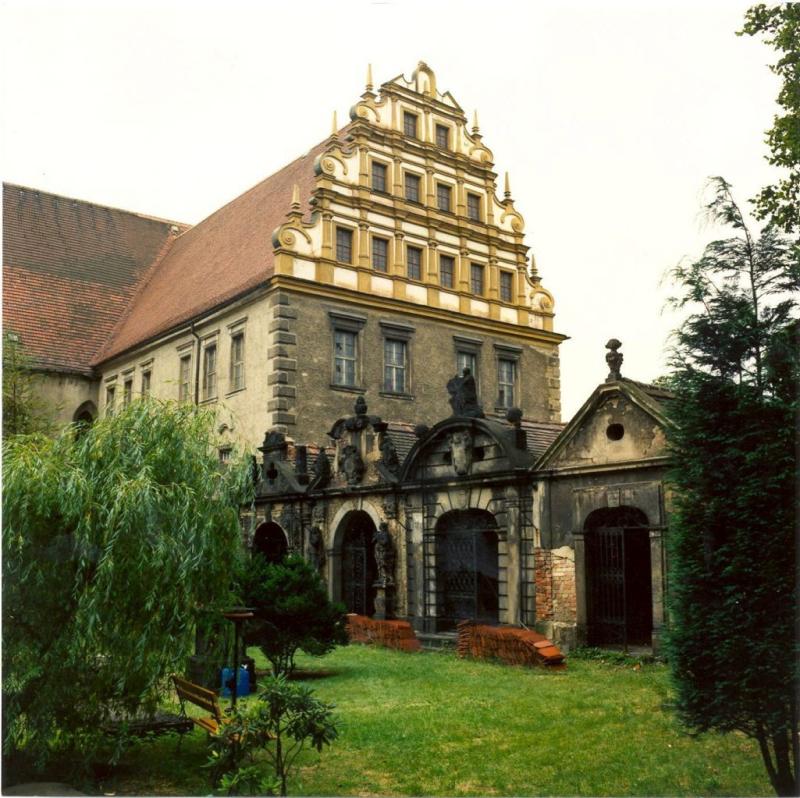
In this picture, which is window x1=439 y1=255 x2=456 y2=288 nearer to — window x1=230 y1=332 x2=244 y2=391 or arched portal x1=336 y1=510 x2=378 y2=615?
window x1=230 y1=332 x2=244 y2=391

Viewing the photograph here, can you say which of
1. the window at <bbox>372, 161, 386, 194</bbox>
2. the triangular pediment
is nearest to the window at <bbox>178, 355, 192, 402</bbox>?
the window at <bbox>372, 161, 386, 194</bbox>

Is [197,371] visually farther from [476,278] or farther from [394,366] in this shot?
[476,278]

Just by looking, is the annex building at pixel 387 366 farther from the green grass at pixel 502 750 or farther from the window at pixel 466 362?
the green grass at pixel 502 750

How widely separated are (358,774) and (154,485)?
8.96ft

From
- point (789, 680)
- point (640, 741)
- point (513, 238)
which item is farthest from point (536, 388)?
point (789, 680)

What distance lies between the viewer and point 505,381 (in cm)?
2594

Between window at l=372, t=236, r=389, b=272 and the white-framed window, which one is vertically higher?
window at l=372, t=236, r=389, b=272

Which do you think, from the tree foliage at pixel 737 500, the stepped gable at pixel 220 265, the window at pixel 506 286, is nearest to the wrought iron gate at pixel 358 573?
the stepped gable at pixel 220 265

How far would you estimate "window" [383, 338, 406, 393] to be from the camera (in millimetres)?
23672

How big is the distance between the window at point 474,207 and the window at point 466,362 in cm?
368

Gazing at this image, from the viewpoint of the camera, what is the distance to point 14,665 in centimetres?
662

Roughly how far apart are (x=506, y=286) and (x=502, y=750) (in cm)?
1943

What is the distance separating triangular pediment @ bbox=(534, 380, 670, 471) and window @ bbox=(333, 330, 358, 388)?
31.1 ft

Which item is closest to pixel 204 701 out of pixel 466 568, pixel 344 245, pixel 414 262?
pixel 466 568
